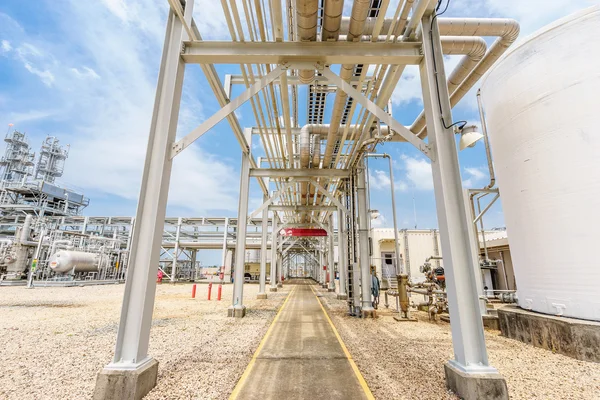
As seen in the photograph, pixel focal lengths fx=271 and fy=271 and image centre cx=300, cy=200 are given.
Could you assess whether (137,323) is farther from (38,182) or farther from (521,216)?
(38,182)

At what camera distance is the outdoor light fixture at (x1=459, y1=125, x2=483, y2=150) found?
5.10 meters

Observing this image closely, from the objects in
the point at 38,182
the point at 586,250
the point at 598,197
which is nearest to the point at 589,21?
the point at 598,197

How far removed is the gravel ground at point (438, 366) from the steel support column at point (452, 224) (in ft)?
1.71

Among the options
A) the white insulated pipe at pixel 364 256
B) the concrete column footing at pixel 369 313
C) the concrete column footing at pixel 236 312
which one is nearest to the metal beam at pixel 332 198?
the white insulated pipe at pixel 364 256

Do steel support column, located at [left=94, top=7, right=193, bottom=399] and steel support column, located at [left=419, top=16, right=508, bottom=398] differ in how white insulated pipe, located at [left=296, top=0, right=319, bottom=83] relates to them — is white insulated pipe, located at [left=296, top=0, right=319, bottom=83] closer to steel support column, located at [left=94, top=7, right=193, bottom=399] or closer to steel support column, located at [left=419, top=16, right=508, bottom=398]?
steel support column, located at [left=419, top=16, right=508, bottom=398]

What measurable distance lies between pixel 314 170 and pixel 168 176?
23.0 feet

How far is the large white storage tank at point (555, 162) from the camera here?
15.0ft

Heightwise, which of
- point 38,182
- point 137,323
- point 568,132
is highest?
point 38,182

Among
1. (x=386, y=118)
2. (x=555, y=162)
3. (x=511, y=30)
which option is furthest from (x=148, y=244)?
(x=511, y=30)

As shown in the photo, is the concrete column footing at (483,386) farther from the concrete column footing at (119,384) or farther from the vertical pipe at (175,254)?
the vertical pipe at (175,254)

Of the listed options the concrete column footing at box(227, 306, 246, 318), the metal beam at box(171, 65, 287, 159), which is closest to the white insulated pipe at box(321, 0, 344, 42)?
the metal beam at box(171, 65, 287, 159)

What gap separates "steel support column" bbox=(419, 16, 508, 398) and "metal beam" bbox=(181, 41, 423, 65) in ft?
2.12

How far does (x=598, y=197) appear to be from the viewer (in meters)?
4.43

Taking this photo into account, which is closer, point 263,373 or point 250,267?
point 263,373
